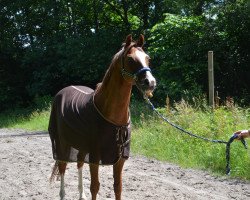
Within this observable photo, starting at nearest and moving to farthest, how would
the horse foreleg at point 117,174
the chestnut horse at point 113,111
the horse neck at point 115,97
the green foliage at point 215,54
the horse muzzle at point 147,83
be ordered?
the horse muzzle at point 147,83 < the chestnut horse at point 113,111 < the horse neck at point 115,97 < the horse foreleg at point 117,174 < the green foliage at point 215,54

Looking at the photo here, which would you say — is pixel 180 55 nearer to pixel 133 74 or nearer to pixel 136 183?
pixel 136 183

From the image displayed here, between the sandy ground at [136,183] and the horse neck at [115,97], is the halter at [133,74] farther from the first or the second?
the sandy ground at [136,183]

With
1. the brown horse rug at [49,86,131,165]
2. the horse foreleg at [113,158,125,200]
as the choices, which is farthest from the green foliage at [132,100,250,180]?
the brown horse rug at [49,86,131,165]

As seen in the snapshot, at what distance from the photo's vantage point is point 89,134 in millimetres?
4227

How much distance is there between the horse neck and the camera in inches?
163

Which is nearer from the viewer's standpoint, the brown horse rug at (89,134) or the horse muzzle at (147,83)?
the horse muzzle at (147,83)

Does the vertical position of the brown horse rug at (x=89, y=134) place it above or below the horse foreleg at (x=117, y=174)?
above

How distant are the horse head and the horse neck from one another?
0.13 metres

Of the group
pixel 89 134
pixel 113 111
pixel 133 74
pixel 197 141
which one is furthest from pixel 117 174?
pixel 197 141

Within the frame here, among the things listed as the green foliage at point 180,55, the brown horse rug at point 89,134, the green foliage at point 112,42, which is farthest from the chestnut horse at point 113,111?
the green foliage at point 180,55

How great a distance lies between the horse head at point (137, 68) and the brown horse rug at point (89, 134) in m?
0.56

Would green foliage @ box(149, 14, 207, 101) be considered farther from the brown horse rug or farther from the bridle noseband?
the bridle noseband

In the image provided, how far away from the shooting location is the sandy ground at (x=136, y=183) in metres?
5.45

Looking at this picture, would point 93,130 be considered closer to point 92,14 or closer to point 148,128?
point 148,128
